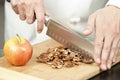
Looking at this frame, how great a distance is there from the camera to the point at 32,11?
1.17m

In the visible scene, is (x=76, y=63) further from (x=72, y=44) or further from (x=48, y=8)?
(x=48, y=8)

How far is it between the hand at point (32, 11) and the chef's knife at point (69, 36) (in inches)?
2.4

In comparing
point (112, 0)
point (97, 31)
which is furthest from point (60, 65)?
point (112, 0)

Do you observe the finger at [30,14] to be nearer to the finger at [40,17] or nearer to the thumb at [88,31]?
the finger at [40,17]

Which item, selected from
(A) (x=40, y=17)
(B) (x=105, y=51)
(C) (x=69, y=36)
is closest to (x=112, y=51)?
(B) (x=105, y=51)

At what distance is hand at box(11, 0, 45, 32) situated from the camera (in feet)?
3.78

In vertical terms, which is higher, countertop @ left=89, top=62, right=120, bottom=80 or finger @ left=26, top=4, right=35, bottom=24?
finger @ left=26, top=4, right=35, bottom=24

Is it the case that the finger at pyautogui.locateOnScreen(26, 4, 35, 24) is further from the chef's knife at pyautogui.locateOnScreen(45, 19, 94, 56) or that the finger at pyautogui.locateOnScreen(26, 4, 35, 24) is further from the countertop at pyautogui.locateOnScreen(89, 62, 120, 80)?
the countertop at pyautogui.locateOnScreen(89, 62, 120, 80)

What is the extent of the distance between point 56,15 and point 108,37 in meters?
0.30

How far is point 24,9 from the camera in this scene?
1.18m

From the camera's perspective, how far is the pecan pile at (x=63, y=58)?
3.89ft

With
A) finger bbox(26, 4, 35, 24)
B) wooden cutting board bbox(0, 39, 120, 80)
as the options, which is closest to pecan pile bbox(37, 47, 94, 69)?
wooden cutting board bbox(0, 39, 120, 80)

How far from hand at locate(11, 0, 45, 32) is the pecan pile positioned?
0.10m

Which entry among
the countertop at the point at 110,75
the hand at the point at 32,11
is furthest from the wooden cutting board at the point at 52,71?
the hand at the point at 32,11
